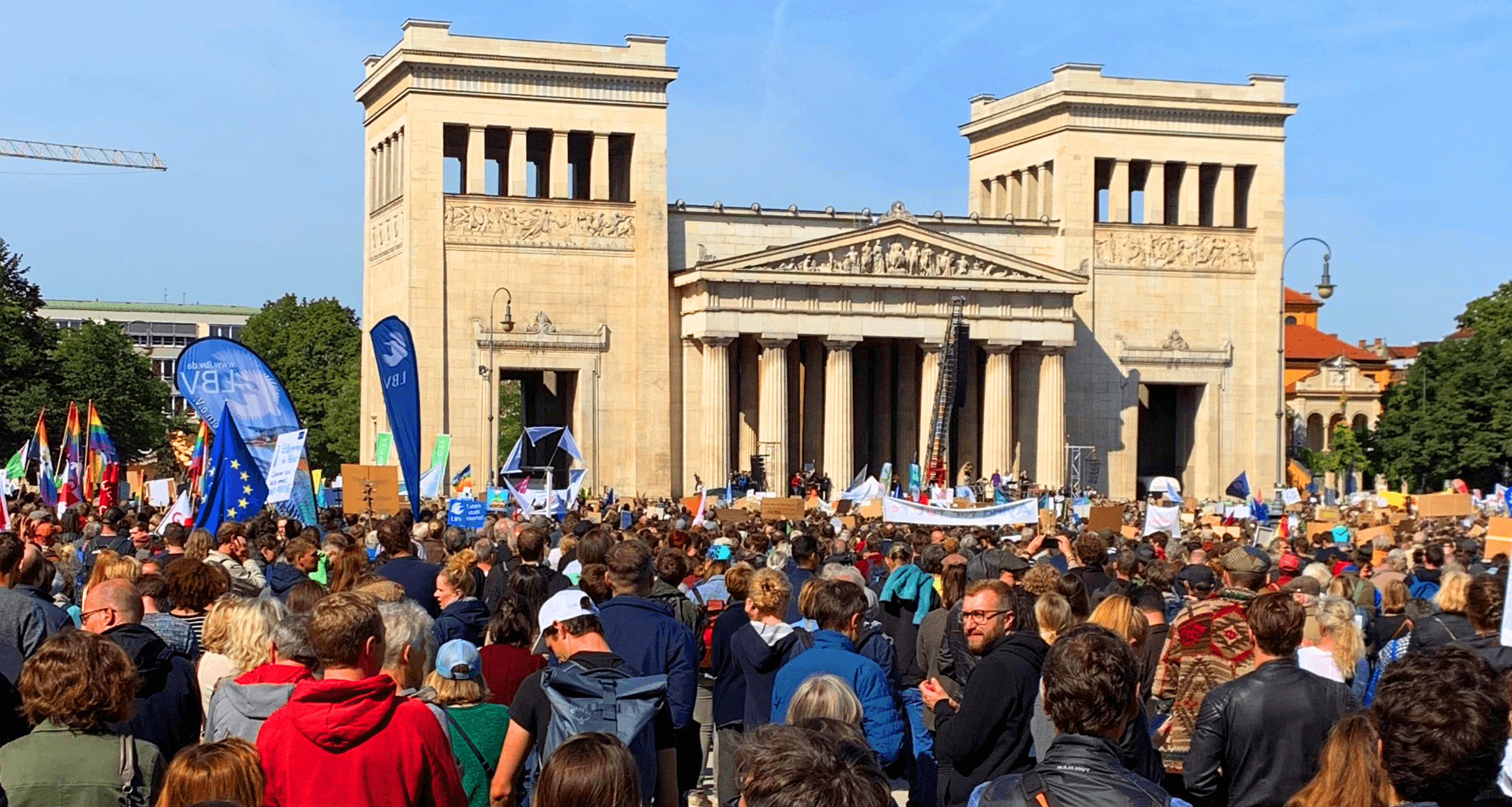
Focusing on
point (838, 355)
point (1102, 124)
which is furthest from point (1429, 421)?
point (838, 355)

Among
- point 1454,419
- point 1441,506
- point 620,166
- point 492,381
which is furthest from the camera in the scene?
point 1454,419

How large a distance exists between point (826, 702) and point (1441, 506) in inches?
1254

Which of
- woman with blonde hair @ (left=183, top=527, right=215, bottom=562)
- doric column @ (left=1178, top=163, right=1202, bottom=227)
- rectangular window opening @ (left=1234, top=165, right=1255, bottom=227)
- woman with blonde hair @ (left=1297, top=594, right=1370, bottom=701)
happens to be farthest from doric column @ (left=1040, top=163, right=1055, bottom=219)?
woman with blonde hair @ (left=1297, top=594, right=1370, bottom=701)

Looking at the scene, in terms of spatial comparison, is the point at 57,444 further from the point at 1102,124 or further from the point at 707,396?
the point at 1102,124

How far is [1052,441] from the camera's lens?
68.8 m

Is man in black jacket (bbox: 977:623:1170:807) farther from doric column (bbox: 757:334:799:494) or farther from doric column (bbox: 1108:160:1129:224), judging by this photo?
doric column (bbox: 1108:160:1129:224)

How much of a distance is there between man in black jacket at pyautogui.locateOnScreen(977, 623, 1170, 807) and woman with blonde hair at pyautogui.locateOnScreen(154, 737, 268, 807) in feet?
7.14

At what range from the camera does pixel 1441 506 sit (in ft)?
121

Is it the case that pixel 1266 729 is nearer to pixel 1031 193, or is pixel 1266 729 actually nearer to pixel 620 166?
pixel 620 166

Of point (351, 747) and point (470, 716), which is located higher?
point (351, 747)

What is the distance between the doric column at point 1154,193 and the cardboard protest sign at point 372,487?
4655 centimetres

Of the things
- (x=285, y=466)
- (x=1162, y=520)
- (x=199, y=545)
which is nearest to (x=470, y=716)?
(x=199, y=545)

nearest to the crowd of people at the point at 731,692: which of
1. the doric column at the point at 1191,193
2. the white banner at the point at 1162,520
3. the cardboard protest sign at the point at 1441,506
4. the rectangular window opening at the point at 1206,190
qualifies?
the white banner at the point at 1162,520

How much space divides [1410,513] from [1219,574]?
83.2 ft
